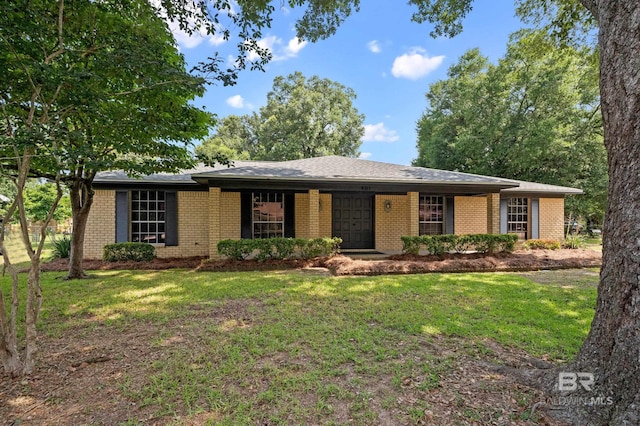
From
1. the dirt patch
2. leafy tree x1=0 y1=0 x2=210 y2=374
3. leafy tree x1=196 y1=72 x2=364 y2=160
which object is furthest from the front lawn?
leafy tree x1=196 y1=72 x2=364 y2=160

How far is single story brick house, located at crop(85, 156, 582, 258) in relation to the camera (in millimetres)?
9781

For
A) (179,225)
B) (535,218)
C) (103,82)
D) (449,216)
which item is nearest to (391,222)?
(449,216)

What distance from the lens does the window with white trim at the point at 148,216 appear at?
10.5 metres

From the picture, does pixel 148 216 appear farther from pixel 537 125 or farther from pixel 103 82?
pixel 537 125

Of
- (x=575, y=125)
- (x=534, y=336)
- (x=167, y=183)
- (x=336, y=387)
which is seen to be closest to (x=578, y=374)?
(x=534, y=336)

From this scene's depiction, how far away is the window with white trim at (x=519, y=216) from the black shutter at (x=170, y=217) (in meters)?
14.2

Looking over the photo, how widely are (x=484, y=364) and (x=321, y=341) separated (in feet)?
6.17

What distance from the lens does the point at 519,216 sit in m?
13.6

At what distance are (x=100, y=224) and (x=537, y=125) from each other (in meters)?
22.3

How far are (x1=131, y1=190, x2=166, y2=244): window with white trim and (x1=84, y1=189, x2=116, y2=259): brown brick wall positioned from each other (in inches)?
25.0

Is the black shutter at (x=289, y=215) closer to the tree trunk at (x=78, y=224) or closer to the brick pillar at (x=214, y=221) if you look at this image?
the brick pillar at (x=214, y=221)

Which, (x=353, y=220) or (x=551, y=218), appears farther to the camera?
(x=551, y=218)

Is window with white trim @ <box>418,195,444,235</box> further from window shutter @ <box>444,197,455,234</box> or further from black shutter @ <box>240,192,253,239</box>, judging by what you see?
black shutter @ <box>240,192,253,239</box>

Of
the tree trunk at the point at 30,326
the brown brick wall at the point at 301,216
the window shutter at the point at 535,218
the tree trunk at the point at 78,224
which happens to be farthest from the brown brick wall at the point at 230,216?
the window shutter at the point at 535,218
